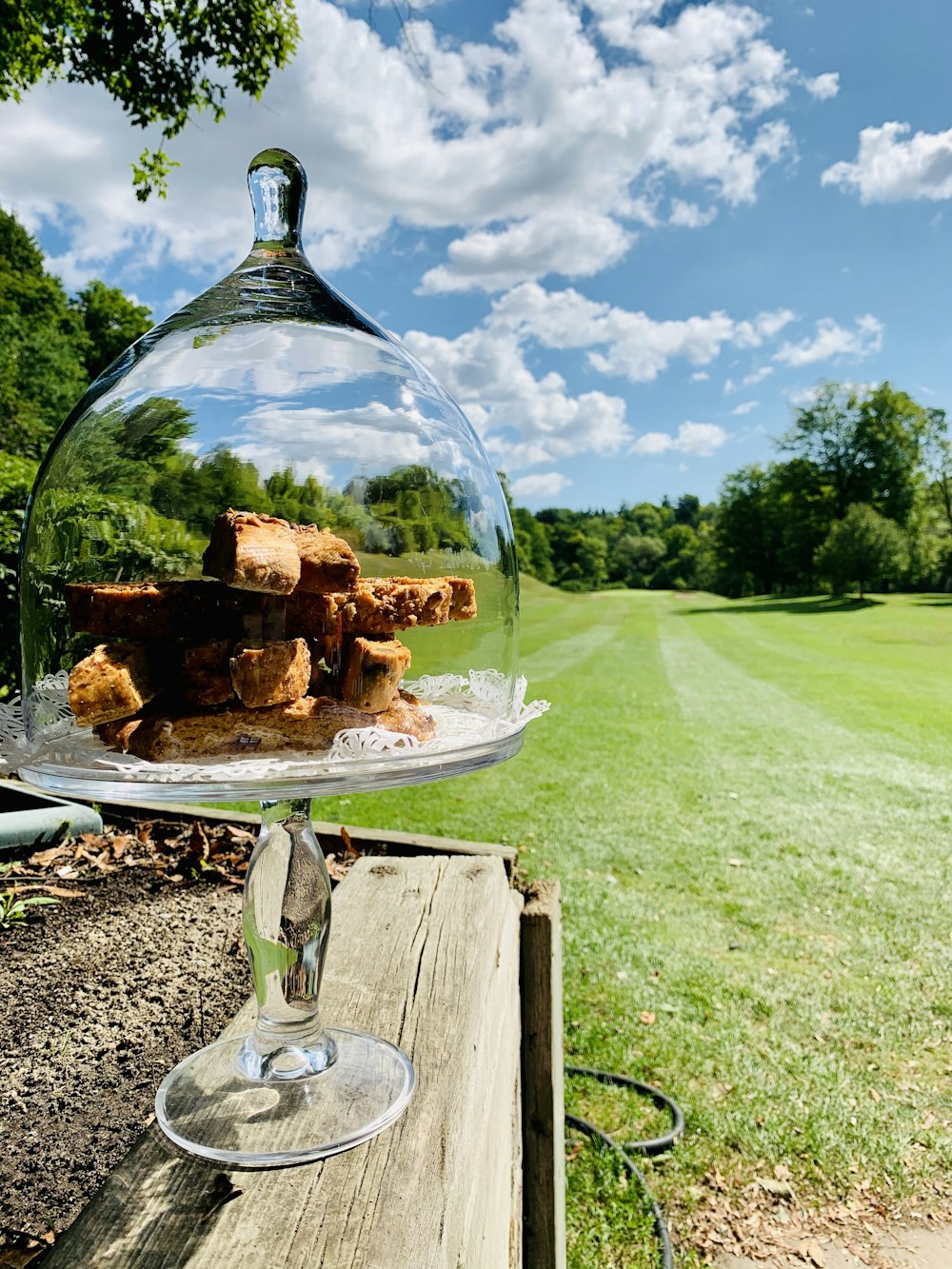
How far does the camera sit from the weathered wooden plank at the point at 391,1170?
3.23 ft

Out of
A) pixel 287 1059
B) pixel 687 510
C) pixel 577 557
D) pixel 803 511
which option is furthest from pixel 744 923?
pixel 687 510

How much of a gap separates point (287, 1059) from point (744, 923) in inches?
134

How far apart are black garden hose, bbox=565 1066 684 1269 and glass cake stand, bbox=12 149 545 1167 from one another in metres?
1.34

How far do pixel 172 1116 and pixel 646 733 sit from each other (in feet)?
25.3

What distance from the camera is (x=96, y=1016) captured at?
5.87ft

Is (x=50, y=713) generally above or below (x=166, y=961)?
above

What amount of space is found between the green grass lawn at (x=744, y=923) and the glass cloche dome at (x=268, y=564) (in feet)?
6.01

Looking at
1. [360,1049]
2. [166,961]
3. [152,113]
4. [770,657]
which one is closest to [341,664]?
[360,1049]

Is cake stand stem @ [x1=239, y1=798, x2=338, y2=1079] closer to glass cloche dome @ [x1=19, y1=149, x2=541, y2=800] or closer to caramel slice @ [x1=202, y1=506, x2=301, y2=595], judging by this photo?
glass cloche dome @ [x1=19, y1=149, x2=541, y2=800]

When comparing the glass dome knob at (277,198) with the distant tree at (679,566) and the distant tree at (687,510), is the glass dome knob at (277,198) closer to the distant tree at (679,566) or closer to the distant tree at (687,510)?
the distant tree at (679,566)

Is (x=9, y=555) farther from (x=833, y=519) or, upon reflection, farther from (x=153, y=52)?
(x=833, y=519)

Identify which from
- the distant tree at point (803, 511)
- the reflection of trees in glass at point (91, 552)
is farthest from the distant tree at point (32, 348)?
the distant tree at point (803, 511)

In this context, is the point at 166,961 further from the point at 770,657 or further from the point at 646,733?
the point at 770,657

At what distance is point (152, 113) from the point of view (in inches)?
222
